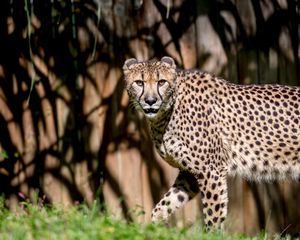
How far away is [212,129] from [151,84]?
0.62m

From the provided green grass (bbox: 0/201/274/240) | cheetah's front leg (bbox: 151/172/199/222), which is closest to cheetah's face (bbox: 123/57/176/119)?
cheetah's front leg (bbox: 151/172/199/222)

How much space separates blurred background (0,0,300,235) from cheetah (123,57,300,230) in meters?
0.77

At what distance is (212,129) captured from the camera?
6523 mm

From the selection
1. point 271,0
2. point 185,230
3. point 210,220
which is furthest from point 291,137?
point 185,230

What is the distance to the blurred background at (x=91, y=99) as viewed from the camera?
7.39m

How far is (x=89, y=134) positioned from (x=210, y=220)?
149 centimetres

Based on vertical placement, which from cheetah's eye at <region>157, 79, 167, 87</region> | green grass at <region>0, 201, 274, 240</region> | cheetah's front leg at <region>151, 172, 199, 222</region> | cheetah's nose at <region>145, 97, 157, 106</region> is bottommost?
cheetah's front leg at <region>151, 172, 199, 222</region>

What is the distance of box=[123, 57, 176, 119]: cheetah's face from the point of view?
20.2 feet

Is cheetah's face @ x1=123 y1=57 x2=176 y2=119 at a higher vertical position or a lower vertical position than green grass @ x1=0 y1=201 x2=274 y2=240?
higher

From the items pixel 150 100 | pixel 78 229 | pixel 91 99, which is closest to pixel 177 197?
pixel 150 100

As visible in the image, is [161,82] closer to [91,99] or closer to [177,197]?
[177,197]

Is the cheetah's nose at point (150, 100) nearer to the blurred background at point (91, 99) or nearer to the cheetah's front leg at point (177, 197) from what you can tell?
the cheetah's front leg at point (177, 197)

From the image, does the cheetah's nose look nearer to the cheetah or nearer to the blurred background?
the cheetah

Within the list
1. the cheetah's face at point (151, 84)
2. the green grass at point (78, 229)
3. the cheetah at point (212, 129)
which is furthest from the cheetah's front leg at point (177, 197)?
the green grass at point (78, 229)
